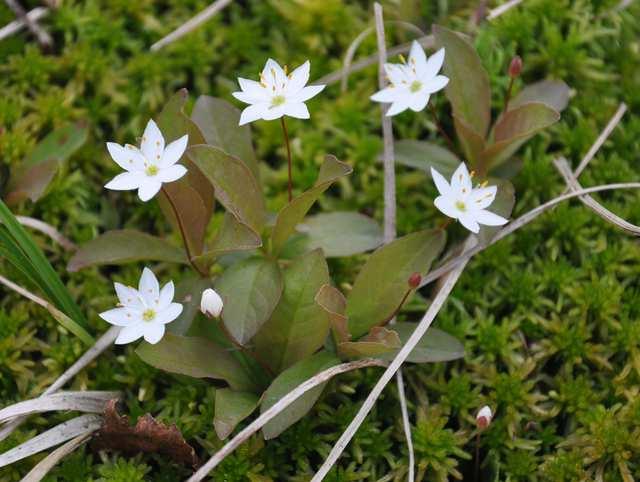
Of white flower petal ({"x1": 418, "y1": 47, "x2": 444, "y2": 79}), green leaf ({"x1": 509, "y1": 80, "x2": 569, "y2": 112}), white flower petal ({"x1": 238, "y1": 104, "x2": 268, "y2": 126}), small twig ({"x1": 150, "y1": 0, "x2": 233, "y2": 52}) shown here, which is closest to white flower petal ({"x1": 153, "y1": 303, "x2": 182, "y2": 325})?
white flower petal ({"x1": 238, "y1": 104, "x2": 268, "y2": 126})

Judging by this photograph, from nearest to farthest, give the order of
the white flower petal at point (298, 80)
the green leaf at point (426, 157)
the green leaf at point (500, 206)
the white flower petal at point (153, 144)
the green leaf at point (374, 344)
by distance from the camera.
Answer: the green leaf at point (374, 344) < the white flower petal at point (153, 144) < the white flower petal at point (298, 80) < the green leaf at point (500, 206) < the green leaf at point (426, 157)

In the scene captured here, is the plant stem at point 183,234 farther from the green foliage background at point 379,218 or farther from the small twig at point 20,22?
the small twig at point 20,22

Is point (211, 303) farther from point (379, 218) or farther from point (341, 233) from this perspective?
point (379, 218)

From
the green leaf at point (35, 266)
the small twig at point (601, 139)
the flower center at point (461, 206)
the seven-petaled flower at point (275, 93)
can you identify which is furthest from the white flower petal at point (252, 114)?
the small twig at point (601, 139)

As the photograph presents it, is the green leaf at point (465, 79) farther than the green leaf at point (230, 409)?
Yes

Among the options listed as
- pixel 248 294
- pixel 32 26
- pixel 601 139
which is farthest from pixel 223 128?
pixel 601 139

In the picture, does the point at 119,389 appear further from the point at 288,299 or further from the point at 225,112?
the point at 225,112

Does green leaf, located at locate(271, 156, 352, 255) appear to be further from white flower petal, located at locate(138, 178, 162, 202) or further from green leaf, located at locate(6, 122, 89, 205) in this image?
green leaf, located at locate(6, 122, 89, 205)

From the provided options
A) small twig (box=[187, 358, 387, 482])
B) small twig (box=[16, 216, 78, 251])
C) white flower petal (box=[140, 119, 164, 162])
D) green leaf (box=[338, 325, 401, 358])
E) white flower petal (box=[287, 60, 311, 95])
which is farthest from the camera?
small twig (box=[16, 216, 78, 251])
